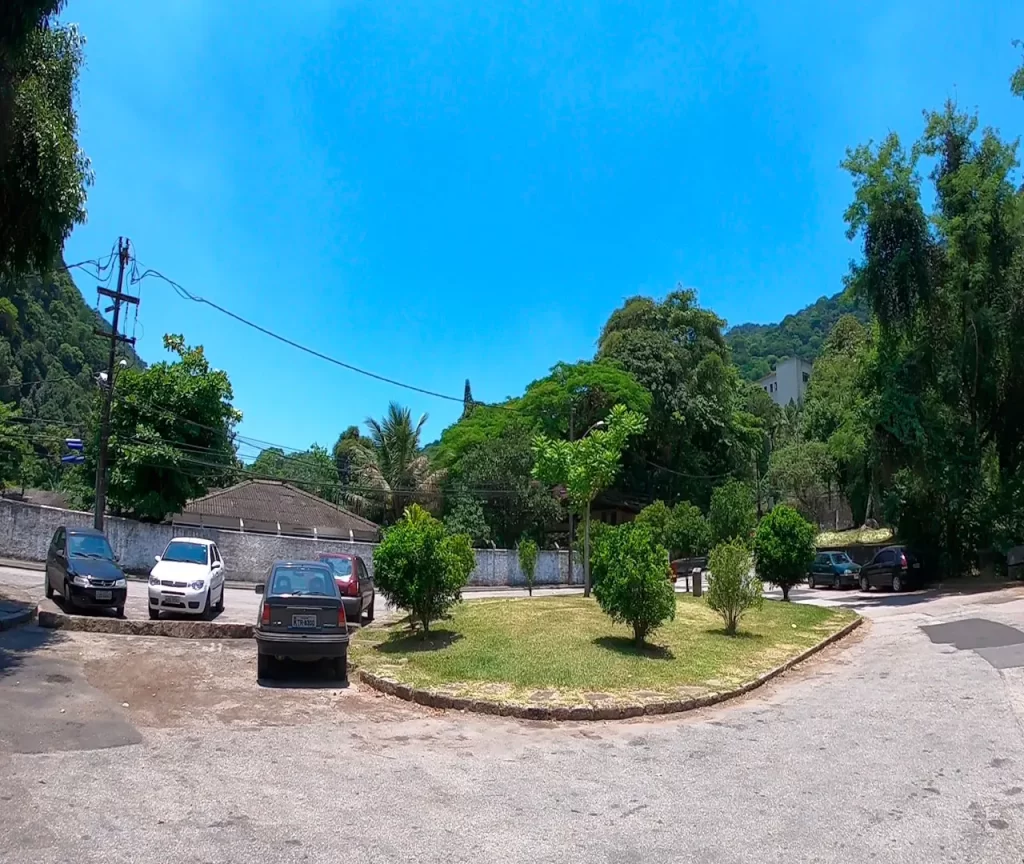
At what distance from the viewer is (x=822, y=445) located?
55.4 metres

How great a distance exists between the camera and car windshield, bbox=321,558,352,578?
17375 millimetres

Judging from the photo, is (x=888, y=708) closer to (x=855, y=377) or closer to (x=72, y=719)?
(x=72, y=719)

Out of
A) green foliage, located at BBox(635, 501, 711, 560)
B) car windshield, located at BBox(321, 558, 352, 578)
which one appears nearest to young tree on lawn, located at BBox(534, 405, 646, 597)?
car windshield, located at BBox(321, 558, 352, 578)

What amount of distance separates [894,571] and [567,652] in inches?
872

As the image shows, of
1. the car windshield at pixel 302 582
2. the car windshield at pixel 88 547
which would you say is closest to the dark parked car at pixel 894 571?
the car windshield at pixel 302 582

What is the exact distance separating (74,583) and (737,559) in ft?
42.8

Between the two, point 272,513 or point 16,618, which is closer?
point 16,618

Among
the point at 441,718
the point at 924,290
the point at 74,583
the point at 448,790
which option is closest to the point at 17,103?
the point at 74,583

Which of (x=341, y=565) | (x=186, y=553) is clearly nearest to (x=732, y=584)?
(x=341, y=565)

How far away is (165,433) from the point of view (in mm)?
31953

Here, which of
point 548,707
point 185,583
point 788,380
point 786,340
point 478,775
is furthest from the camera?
point 786,340

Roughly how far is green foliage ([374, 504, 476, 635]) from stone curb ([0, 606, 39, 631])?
20.5 ft

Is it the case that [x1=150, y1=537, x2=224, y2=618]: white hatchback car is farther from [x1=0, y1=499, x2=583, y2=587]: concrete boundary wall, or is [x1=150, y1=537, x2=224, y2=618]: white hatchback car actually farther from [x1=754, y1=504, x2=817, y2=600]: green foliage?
[x1=754, y1=504, x2=817, y2=600]: green foliage

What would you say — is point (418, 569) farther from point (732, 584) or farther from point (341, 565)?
point (732, 584)
